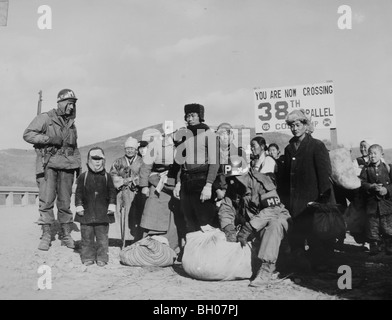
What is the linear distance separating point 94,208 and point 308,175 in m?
2.67

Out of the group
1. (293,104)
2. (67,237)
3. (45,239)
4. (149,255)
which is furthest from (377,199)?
(45,239)

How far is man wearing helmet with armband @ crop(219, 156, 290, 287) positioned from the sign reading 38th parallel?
12.6 feet

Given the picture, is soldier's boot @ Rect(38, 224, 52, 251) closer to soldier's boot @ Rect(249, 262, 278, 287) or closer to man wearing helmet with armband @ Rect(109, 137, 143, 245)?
man wearing helmet with armband @ Rect(109, 137, 143, 245)

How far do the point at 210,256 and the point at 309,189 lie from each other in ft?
4.40

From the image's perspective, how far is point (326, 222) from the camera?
15.9ft

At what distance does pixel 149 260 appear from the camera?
5516mm

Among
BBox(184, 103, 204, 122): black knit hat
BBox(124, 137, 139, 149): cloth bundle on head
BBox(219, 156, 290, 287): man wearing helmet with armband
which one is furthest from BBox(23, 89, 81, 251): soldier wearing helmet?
BBox(219, 156, 290, 287): man wearing helmet with armband

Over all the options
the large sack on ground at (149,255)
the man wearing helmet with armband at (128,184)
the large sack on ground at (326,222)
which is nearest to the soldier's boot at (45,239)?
the man wearing helmet with armband at (128,184)

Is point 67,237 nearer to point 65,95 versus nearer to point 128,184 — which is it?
point 128,184

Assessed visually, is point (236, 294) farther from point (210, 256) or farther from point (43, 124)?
point (43, 124)

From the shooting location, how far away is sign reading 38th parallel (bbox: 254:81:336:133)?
8.84 meters
